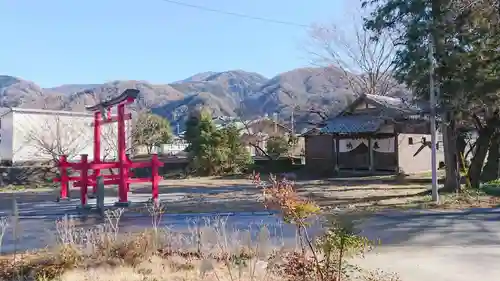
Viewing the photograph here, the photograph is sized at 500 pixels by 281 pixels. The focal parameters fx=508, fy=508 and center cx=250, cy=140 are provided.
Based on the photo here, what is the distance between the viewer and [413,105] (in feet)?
60.0

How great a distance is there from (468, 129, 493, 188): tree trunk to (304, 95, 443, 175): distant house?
8090 mm

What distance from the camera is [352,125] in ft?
99.2

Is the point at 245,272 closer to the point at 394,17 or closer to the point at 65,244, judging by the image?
the point at 65,244

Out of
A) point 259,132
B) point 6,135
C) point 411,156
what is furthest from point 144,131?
point 411,156

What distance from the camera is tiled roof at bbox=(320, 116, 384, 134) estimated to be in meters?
29.4

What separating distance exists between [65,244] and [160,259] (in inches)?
45.6

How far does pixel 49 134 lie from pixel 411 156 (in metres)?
23.2

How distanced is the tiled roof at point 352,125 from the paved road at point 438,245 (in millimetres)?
16251

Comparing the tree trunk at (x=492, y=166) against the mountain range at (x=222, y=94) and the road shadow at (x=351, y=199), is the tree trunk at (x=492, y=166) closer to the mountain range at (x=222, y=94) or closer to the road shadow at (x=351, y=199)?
the road shadow at (x=351, y=199)

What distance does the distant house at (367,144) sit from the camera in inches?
1161

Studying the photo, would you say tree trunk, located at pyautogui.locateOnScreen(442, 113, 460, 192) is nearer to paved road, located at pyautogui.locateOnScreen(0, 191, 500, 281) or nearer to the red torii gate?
paved road, located at pyautogui.locateOnScreen(0, 191, 500, 281)

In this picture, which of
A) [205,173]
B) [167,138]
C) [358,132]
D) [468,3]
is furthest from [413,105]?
[167,138]

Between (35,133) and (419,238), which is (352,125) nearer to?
(35,133)

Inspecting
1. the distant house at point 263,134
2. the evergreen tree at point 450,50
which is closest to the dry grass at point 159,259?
the evergreen tree at point 450,50
